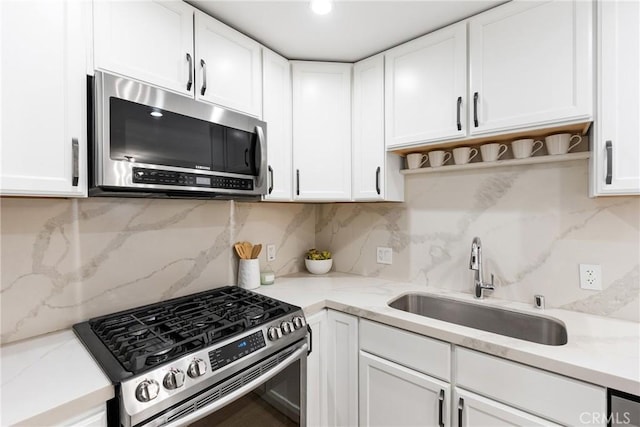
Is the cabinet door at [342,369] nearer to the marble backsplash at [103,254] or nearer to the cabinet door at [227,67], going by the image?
the marble backsplash at [103,254]

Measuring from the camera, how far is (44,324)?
47.6 inches

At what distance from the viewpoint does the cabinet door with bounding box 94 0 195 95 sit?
1116mm

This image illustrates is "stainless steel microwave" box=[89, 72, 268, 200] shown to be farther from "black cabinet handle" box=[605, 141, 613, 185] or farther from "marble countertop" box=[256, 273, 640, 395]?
"black cabinet handle" box=[605, 141, 613, 185]

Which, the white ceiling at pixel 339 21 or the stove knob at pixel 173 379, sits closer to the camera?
the stove knob at pixel 173 379

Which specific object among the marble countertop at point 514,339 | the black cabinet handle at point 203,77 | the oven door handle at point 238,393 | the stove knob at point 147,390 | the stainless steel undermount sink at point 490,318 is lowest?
the oven door handle at point 238,393

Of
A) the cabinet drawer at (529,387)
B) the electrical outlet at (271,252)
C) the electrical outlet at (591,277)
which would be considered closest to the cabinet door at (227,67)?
the electrical outlet at (271,252)

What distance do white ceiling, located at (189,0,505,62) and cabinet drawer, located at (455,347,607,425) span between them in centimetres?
157

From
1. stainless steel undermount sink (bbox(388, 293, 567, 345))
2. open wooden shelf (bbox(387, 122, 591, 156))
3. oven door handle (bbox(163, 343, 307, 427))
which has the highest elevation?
open wooden shelf (bbox(387, 122, 591, 156))

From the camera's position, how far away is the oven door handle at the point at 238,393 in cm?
97

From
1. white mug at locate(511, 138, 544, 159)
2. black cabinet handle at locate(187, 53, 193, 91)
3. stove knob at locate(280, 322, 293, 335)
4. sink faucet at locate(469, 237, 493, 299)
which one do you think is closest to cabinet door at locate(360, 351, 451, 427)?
stove knob at locate(280, 322, 293, 335)

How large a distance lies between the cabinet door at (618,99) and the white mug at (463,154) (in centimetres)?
58

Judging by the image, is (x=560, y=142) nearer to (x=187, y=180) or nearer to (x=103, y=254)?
(x=187, y=180)

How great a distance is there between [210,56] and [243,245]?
1.07 metres

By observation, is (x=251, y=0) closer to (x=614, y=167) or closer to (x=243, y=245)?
(x=243, y=245)
